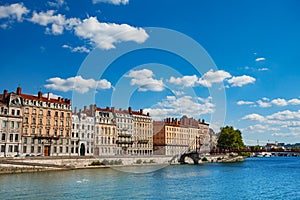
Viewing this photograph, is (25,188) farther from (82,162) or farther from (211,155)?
(211,155)

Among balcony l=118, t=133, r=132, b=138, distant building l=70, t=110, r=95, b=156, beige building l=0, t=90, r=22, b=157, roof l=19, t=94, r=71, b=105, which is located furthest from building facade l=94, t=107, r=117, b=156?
beige building l=0, t=90, r=22, b=157

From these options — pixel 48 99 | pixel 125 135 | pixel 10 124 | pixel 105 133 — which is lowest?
pixel 125 135

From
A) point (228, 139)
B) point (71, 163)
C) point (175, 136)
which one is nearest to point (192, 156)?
point (175, 136)

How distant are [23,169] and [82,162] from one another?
15.3 metres

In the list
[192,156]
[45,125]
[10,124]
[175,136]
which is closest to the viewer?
[10,124]

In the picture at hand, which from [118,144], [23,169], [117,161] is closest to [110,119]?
[118,144]

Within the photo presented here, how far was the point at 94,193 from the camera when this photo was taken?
3319 centimetres

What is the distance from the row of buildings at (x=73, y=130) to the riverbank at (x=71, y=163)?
29.3 ft

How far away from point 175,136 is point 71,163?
5695 cm

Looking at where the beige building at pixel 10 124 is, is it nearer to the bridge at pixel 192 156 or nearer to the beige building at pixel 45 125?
the beige building at pixel 45 125

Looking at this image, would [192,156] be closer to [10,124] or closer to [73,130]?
[73,130]

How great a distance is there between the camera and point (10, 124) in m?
64.7

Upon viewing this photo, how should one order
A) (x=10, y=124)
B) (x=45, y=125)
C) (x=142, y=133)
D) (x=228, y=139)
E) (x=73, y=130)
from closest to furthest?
1. (x=10, y=124)
2. (x=45, y=125)
3. (x=73, y=130)
4. (x=142, y=133)
5. (x=228, y=139)

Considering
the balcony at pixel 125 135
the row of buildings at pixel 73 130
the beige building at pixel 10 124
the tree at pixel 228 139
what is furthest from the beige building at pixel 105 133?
the tree at pixel 228 139
